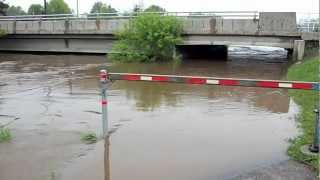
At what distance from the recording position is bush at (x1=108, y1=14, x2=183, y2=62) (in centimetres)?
3011

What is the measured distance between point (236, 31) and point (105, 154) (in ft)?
74.3

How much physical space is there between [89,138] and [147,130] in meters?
1.33

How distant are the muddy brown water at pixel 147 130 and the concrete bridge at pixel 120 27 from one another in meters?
12.8

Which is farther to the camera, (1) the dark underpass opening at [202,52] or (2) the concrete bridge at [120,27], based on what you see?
(1) the dark underpass opening at [202,52]

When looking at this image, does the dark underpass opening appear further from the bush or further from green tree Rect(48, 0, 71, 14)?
green tree Rect(48, 0, 71, 14)

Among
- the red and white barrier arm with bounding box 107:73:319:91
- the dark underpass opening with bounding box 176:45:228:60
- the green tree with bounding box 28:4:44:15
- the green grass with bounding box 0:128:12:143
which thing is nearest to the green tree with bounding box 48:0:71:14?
the green tree with bounding box 28:4:44:15

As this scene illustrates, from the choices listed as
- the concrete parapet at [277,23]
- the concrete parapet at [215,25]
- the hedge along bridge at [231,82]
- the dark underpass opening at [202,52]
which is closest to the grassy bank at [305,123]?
the hedge along bridge at [231,82]

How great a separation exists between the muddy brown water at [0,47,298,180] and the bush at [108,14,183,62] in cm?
1211

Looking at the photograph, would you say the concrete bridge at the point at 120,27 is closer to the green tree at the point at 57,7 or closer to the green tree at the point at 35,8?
the green tree at the point at 57,7

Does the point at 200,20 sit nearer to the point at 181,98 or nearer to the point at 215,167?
the point at 181,98

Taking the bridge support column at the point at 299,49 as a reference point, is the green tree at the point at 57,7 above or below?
above

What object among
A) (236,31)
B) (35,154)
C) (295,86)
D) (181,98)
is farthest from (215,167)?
(236,31)

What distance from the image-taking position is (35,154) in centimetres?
796

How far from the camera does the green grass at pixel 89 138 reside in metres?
8.77
